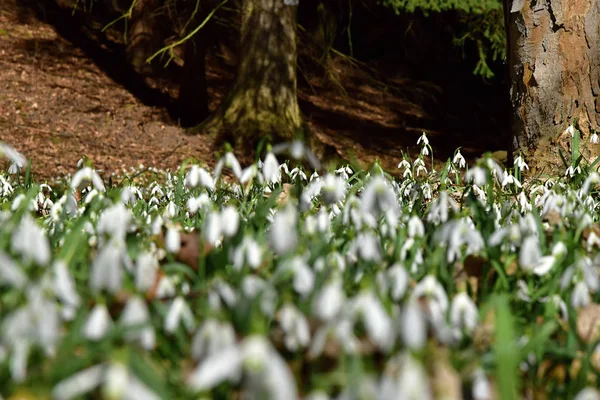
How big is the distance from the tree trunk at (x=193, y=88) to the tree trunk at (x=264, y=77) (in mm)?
2574

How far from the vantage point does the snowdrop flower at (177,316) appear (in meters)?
1.29

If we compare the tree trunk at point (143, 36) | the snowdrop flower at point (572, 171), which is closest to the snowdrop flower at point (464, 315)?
the snowdrop flower at point (572, 171)

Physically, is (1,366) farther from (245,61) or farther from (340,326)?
(245,61)

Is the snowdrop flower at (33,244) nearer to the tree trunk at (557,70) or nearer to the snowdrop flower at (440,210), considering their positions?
the snowdrop flower at (440,210)

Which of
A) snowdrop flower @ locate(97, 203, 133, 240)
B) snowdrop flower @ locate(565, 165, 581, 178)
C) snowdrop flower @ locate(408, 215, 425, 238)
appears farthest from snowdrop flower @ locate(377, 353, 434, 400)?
snowdrop flower @ locate(565, 165, 581, 178)

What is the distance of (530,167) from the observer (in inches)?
196

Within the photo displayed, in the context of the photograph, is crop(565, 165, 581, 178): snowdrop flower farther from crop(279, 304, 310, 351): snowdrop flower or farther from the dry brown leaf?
crop(279, 304, 310, 351): snowdrop flower

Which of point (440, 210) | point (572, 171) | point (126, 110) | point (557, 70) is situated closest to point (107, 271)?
point (440, 210)

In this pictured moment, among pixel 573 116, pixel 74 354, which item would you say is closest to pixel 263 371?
pixel 74 354

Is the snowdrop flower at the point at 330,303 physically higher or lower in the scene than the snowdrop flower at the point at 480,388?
higher

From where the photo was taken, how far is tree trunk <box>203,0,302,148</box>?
28.8 feet

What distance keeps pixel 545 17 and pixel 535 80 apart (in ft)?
1.25

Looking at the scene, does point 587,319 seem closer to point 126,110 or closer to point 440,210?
point 440,210

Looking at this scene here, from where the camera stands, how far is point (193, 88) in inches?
460
